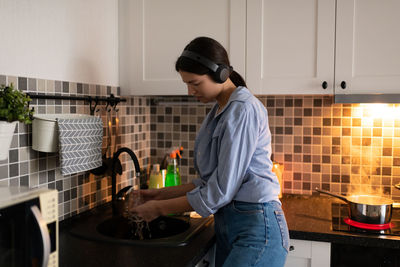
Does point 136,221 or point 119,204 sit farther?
point 119,204

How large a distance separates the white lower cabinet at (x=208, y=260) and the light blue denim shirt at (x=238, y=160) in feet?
0.84

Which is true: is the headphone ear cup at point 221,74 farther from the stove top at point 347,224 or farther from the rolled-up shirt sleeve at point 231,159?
the stove top at point 347,224

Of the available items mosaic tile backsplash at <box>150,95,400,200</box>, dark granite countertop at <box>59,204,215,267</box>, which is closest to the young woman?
dark granite countertop at <box>59,204,215,267</box>

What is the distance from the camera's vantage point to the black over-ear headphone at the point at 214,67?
145 centimetres

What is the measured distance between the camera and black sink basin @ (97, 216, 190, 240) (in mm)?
1837

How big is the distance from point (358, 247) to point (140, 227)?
893 mm

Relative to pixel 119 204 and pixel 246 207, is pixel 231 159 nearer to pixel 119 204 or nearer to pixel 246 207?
pixel 246 207

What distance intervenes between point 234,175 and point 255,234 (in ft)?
0.70

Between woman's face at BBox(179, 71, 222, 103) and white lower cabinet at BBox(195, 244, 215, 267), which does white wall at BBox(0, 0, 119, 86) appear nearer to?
woman's face at BBox(179, 71, 222, 103)

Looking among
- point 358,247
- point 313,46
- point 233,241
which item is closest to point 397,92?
point 313,46

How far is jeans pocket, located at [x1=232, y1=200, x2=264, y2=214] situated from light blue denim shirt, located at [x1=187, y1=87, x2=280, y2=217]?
0.06 feet

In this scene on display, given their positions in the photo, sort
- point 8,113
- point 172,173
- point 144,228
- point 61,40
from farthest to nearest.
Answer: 1. point 172,173
2. point 144,228
3. point 61,40
4. point 8,113

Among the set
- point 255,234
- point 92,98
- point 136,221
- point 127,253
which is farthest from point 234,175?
point 92,98

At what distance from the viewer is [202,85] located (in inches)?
59.5
